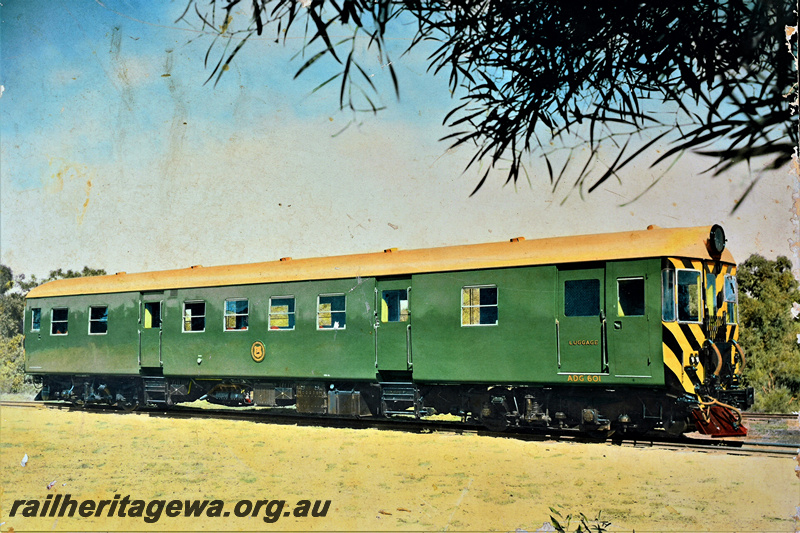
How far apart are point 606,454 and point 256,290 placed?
24.6 ft

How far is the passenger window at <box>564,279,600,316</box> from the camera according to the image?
11.0 metres

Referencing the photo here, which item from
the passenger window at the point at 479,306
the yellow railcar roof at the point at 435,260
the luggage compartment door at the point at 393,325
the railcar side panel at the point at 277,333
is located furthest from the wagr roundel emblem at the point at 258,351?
the passenger window at the point at 479,306

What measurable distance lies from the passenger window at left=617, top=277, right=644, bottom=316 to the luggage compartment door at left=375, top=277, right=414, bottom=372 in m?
3.61


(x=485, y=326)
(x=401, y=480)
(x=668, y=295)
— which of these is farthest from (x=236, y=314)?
(x=668, y=295)

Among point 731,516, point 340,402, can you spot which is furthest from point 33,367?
point 731,516

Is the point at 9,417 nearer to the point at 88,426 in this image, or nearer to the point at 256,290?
the point at 88,426

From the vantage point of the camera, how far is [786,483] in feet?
27.6

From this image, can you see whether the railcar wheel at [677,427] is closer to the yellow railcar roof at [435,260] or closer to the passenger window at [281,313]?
the yellow railcar roof at [435,260]

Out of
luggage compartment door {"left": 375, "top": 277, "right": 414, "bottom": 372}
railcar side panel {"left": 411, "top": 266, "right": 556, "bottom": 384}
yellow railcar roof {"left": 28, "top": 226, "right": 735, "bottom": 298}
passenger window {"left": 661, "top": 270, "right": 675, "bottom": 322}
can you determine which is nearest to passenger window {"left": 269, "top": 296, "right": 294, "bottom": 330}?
yellow railcar roof {"left": 28, "top": 226, "right": 735, "bottom": 298}

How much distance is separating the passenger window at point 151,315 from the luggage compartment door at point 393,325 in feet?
19.1

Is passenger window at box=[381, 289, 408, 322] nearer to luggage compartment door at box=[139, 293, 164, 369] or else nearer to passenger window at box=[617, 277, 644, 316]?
passenger window at box=[617, 277, 644, 316]

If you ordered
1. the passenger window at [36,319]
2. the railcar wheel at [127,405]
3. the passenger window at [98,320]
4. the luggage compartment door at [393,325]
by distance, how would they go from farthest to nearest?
the passenger window at [36,319] → the passenger window at [98,320] → the railcar wheel at [127,405] → the luggage compartment door at [393,325]

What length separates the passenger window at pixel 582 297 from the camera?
10953 mm

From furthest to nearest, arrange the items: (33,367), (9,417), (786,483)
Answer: (33,367), (9,417), (786,483)
